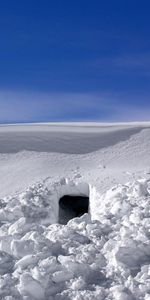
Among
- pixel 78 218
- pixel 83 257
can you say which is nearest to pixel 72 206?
pixel 78 218

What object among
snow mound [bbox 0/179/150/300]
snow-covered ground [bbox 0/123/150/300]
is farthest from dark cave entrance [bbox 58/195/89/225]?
snow mound [bbox 0/179/150/300]

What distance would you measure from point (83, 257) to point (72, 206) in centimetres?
363

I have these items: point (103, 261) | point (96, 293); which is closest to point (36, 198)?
point (103, 261)

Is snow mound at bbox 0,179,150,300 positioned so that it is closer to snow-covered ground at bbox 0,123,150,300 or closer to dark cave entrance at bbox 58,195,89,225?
snow-covered ground at bbox 0,123,150,300

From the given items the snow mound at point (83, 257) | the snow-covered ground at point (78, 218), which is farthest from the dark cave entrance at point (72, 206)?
the snow mound at point (83, 257)

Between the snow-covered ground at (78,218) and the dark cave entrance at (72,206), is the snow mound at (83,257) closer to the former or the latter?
the snow-covered ground at (78,218)

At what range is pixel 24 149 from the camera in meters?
9.54

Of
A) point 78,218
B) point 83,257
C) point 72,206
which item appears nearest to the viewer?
point 83,257

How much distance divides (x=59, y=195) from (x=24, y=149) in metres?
1.51

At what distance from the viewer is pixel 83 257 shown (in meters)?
5.43

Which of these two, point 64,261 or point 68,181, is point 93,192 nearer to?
point 68,181

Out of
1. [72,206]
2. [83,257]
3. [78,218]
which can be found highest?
[78,218]

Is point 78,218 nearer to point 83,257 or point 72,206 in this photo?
point 83,257

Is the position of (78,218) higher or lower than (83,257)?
higher
